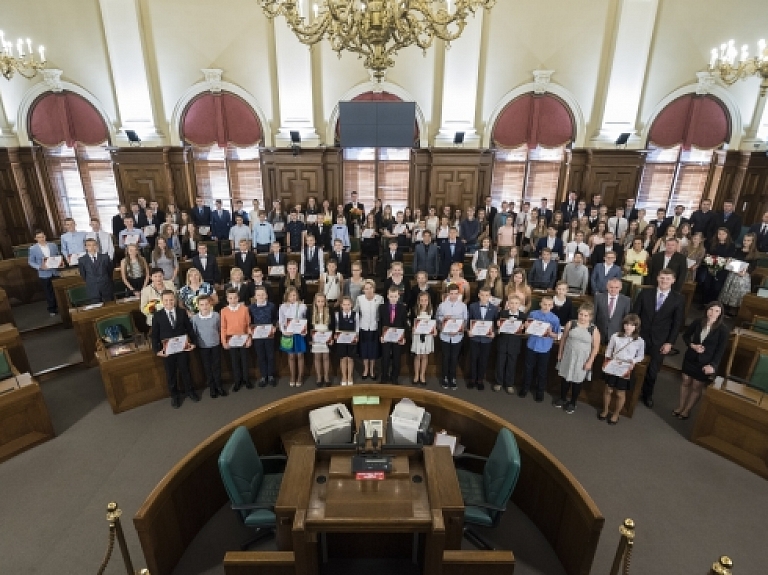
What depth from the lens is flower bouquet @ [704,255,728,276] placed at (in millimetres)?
8000

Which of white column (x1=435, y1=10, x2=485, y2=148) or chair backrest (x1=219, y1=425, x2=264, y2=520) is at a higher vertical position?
white column (x1=435, y1=10, x2=485, y2=148)

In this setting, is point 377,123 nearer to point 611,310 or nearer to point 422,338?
point 422,338

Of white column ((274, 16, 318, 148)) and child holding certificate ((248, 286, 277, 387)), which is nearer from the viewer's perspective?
child holding certificate ((248, 286, 277, 387))

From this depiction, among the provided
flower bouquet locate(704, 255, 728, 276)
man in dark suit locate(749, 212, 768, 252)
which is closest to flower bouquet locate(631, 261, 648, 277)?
flower bouquet locate(704, 255, 728, 276)

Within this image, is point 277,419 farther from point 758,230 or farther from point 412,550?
point 758,230

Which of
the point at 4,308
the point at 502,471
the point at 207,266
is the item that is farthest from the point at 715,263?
the point at 4,308

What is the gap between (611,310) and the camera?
610 cm

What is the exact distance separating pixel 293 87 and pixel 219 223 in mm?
3914

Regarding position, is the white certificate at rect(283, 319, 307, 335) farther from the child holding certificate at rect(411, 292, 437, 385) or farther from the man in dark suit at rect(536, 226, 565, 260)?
the man in dark suit at rect(536, 226, 565, 260)

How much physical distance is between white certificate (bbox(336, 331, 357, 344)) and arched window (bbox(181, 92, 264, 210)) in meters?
7.61

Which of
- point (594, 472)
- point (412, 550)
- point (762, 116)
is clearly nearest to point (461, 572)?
point (412, 550)

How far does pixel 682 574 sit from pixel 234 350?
5.46 meters

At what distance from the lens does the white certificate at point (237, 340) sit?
20.0 feet

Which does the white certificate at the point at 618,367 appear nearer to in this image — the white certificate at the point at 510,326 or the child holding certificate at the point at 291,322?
the white certificate at the point at 510,326
